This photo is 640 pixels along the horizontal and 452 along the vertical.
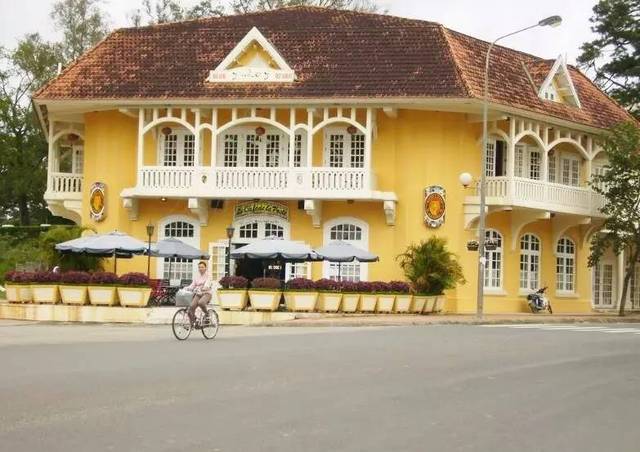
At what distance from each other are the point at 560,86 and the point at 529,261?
6.56 m

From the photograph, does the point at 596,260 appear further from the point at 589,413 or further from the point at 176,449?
the point at 176,449

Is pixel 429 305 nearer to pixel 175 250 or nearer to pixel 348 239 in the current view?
pixel 348 239

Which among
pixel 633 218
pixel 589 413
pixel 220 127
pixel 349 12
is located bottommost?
pixel 589 413

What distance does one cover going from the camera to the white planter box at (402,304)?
108ft

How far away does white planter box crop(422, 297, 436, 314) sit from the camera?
1330 inches

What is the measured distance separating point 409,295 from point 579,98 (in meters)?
12.9

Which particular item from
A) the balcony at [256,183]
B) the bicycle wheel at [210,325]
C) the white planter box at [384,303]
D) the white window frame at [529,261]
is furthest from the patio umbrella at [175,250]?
the white window frame at [529,261]

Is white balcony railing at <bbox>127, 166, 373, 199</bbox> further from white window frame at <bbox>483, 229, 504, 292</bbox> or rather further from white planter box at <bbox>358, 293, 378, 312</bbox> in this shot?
white window frame at <bbox>483, 229, 504, 292</bbox>

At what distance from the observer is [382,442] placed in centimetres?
950

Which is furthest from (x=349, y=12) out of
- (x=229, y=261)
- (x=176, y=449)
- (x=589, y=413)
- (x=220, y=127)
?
(x=176, y=449)

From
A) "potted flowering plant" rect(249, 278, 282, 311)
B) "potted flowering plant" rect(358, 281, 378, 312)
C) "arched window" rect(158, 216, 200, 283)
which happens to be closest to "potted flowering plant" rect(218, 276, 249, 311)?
"potted flowering plant" rect(249, 278, 282, 311)

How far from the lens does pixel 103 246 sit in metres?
32.2

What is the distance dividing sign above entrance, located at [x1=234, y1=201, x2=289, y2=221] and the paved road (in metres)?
16.8

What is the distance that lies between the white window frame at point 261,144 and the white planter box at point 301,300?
24.0ft
